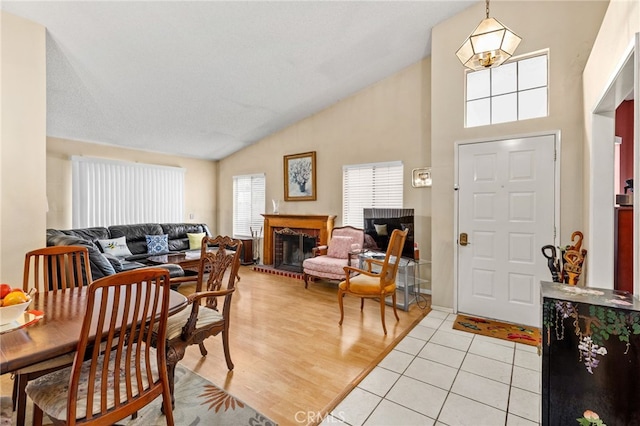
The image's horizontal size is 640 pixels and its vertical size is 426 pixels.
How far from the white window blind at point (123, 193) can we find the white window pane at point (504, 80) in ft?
20.5

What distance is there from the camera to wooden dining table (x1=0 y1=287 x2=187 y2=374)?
1099mm

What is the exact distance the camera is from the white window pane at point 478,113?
11.4 ft

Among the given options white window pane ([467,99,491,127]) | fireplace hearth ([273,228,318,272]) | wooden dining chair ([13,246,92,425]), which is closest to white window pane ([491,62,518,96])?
white window pane ([467,99,491,127])

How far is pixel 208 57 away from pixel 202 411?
3.53 m

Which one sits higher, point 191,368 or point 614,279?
point 614,279

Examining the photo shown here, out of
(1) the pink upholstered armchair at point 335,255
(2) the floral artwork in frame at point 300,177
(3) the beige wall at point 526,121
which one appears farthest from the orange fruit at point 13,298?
(2) the floral artwork in frame at point 300,177

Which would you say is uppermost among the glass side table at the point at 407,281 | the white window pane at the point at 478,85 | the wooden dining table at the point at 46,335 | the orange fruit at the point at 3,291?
the white window pane at the point at 478,85

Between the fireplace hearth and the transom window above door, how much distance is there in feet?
11.0

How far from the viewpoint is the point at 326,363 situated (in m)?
2.44

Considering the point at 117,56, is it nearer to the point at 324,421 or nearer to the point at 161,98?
the point at 161,98

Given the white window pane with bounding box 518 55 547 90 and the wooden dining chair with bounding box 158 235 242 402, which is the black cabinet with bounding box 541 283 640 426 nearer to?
the wooden dining chair with bounding box 158 235 242 402

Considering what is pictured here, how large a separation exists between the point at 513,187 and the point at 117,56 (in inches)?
182

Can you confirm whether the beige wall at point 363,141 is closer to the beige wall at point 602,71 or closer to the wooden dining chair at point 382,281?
the wooden dining chair at point 382,281

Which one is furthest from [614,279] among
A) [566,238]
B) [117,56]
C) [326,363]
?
[117,56]
